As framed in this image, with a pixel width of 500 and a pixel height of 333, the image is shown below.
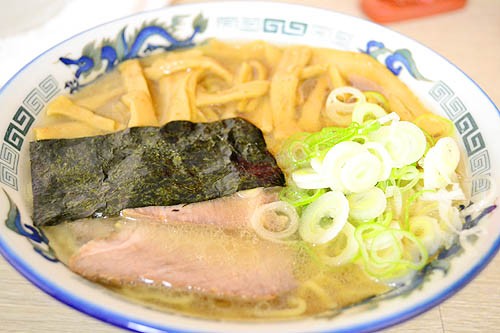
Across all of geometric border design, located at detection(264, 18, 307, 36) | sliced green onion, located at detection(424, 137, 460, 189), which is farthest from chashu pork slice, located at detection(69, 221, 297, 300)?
geometric border design, located at detection(264, 18, 307, 36)

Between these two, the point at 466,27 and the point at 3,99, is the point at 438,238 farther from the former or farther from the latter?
the point at 466,27

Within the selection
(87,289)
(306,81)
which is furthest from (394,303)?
(306,81)

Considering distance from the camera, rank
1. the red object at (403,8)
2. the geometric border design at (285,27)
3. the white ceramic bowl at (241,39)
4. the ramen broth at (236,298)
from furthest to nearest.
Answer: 1. the red object at (403,8)
2. the geometric border design at (285,27)
3. the ramen broth at (236,298)
4. the white ceramic bowl at (241,39)

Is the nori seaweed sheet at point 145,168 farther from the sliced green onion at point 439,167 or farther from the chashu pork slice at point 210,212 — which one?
the sliced green onion at point 439,167

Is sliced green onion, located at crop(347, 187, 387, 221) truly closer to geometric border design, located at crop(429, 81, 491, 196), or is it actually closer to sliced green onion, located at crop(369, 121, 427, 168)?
sliced green onion, located at crop(369, 121, 427, 168)

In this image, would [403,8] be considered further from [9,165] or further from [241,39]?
[9,165]

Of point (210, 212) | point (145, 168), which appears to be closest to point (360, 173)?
point (210, 212)

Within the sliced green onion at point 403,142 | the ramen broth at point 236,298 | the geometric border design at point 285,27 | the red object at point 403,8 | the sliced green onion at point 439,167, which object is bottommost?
the ramen broth at point 236,298

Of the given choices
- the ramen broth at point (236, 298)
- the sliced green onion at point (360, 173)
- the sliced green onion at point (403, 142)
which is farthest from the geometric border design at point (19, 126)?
the sliced green onion at point (403, 142)
